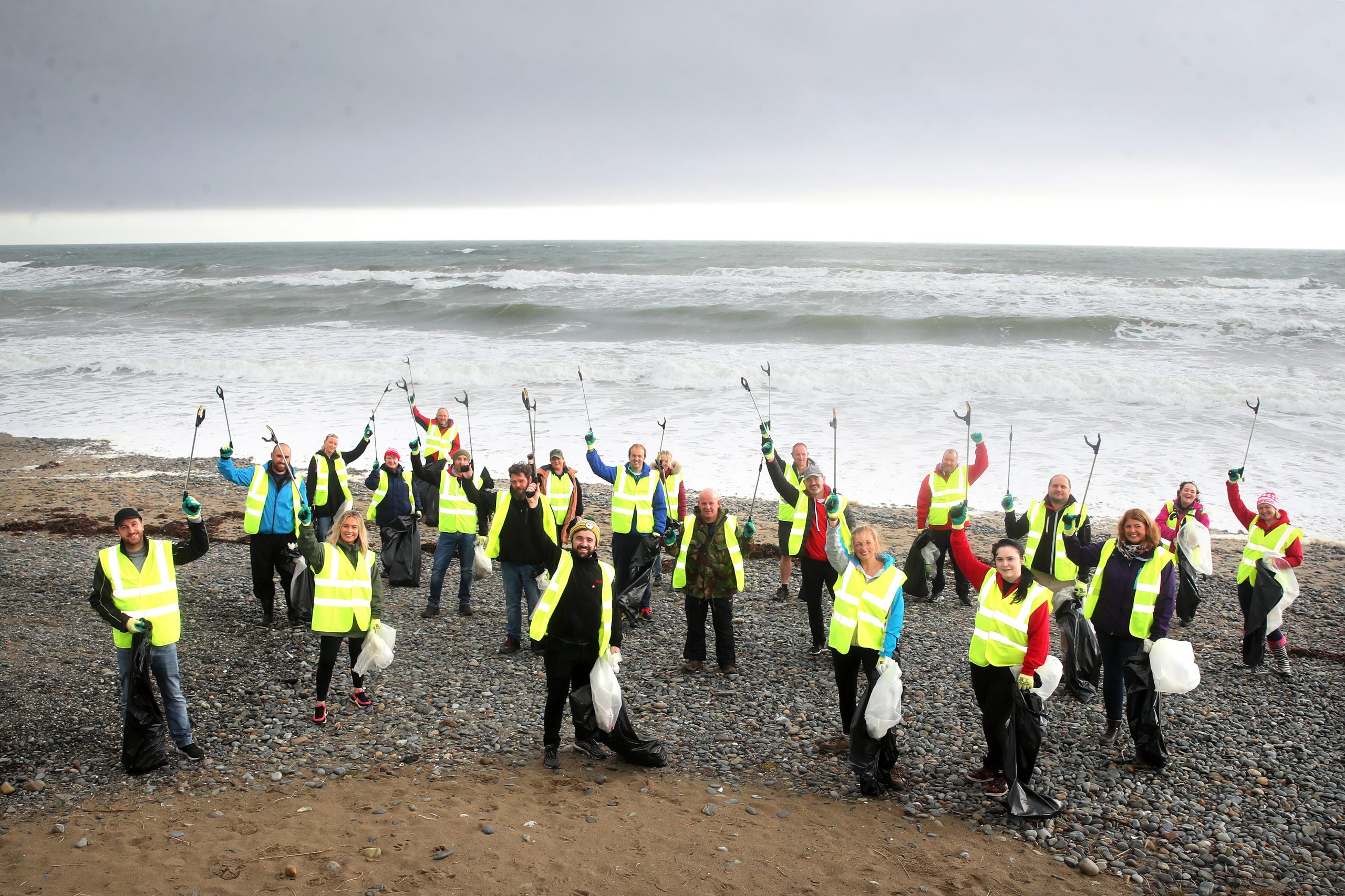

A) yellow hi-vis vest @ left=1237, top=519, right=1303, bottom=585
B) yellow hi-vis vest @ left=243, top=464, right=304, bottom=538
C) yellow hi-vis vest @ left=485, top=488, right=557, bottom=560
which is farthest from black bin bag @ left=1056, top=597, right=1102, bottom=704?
yellow hi-vis vest @ left=243, top=464, right=304, bottom=538

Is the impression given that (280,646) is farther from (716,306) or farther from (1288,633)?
(716,306)

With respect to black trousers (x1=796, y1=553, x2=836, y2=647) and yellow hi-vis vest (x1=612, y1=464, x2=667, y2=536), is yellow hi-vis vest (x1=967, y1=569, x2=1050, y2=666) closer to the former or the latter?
black trousers (x1=796, y1=553, x2=836, y2=647)

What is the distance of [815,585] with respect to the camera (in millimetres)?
7340

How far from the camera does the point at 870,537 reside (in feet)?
17.0

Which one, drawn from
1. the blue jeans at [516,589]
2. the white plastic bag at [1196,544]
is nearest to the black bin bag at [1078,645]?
the white plastic bag at [1196,544]

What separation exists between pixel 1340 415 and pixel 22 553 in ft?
73.8

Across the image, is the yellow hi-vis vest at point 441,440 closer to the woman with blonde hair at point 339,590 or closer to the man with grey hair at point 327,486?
the man with grey hair at point 327,486

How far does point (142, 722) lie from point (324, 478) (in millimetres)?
3492

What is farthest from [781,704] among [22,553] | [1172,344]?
[1172,344]

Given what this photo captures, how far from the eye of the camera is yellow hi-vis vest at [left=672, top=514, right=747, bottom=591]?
6.71 meters

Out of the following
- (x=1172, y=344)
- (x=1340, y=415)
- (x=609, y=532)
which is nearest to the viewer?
(x=609, y=532)

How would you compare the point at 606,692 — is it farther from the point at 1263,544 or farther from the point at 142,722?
the point at 1263,544

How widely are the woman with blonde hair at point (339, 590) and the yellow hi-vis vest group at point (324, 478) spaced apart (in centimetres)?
237

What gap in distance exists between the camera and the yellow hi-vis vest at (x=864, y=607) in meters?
5.14
